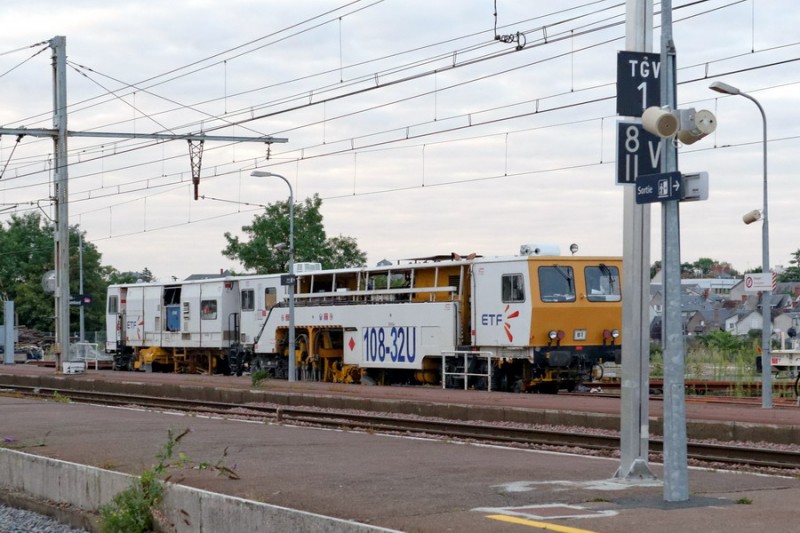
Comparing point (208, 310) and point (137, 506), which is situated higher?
point (208, 310)

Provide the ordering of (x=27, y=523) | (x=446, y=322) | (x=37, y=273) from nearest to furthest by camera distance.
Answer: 1. (x=27, y=523)
2. (x=446, y=322)
3. (x=37, y=273)

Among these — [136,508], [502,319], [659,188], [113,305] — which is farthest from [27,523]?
[113,305]

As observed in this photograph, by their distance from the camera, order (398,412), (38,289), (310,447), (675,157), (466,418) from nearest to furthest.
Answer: (675,157)
(310,447)
(466,418)
(398,412)
(38,289)

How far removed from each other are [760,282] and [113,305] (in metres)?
31.7

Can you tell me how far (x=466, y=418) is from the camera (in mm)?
21484

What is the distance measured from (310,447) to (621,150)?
20.8ft

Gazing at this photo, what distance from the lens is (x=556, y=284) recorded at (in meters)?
27.5

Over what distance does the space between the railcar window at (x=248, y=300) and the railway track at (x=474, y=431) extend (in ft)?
36.7

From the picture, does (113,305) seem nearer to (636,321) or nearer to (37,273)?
(636,321)

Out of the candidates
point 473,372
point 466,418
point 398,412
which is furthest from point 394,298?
point 466,418

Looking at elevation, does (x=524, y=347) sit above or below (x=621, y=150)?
below

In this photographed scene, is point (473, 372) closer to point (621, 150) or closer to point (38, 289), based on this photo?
point (621, 150)

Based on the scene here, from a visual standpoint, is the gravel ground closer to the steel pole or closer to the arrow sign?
the arrow sign

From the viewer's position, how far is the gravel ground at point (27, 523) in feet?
39.8
